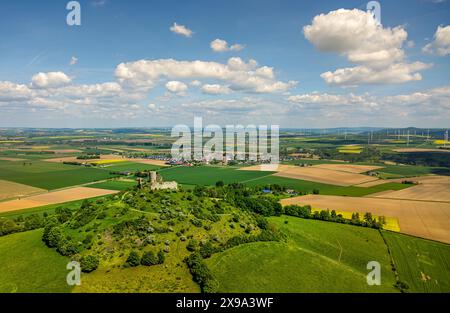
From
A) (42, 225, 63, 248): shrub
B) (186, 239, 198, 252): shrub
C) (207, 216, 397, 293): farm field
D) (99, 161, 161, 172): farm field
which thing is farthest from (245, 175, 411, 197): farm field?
(42, 225, 63, 248): shrub

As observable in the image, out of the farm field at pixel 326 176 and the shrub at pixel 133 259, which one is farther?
the farm field at pixel 326 176

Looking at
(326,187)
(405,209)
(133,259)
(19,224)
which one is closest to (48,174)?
(19,224)

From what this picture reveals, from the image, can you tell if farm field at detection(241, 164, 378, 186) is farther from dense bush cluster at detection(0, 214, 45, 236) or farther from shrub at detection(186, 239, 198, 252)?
dense bush cluster at detection(0, 214, 45, 236)

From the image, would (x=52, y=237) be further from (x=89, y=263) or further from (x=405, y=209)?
(x=405, y=209)

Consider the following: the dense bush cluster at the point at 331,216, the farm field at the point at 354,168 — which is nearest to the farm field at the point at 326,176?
the farm field at the point at 354,168

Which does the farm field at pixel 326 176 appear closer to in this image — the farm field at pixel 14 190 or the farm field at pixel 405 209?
the farm field at pixel 405 209

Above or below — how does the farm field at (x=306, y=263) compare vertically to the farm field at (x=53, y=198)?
below

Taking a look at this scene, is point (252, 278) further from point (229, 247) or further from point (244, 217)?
point (244, 217)
